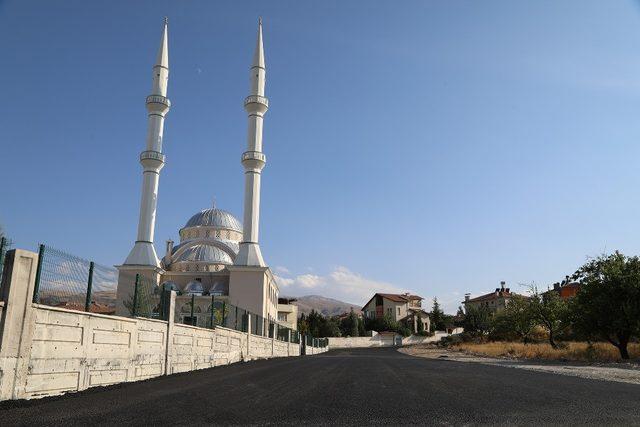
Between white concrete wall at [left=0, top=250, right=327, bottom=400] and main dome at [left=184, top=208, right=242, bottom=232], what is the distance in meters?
53.5

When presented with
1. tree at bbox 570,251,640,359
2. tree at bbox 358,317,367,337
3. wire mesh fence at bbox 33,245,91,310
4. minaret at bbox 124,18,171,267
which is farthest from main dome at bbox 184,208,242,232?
wire mesh fence at bbox 33,245,91,310

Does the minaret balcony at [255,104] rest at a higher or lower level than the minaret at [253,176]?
higher

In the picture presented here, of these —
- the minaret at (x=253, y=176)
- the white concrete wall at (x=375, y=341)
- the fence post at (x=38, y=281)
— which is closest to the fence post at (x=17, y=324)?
the fence post at (x=38, y=281)

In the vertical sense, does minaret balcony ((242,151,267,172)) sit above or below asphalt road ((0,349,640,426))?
above

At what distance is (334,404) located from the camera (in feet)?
26.0

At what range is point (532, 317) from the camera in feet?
134

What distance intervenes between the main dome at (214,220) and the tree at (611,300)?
160 feet

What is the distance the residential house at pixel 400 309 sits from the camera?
9846cm

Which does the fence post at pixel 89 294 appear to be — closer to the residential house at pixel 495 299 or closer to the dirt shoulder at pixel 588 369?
the dirt shoulder at pixel 588 369

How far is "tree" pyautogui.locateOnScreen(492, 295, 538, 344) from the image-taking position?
42.0m

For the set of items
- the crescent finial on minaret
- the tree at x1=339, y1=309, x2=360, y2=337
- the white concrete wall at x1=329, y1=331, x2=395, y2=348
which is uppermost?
the crescent finial on minaret

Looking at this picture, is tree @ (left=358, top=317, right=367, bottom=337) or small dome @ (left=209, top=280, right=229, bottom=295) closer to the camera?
small dome @ (left=209, top=280, right=229, bottom=295)

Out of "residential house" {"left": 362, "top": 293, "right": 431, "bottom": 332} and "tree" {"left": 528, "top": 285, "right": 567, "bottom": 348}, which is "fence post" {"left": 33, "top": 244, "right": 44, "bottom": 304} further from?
"residential house" {"left": 362, "top": 293, "right": 431, "bottom": 332}

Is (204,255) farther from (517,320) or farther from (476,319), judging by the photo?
(476,319)
